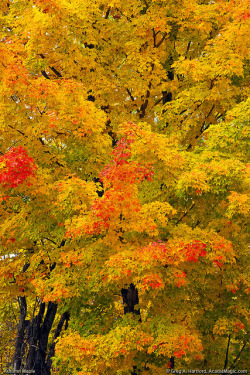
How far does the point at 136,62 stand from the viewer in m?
10.5

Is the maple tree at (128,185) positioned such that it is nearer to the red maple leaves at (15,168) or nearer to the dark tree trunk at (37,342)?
the red maple leaves at (15,168)

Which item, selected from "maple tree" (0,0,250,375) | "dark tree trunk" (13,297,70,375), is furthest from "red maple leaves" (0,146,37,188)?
"dark tree trunk" (13,297,70,375)

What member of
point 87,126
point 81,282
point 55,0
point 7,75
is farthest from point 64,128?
point 81,282

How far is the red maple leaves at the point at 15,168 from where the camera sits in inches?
297

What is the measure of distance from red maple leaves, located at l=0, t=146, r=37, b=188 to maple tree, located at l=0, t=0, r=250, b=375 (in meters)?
0.03

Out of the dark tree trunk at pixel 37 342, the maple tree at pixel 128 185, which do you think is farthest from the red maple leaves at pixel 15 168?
the dark tree trunk at pixel 37 342

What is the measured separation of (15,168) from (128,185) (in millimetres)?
2281

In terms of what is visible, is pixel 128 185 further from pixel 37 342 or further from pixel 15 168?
pixel 37 342

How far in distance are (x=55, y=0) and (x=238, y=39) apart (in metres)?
4.33

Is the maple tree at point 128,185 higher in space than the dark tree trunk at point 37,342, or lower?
higher

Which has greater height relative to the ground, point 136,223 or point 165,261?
point 136,223

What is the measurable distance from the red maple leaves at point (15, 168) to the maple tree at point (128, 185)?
0.03 meters

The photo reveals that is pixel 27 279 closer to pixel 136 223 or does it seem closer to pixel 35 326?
pixel 35 326

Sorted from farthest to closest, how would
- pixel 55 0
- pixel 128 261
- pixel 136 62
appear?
pixel 136 62 → pixel 55 0 → pixel 128 261
